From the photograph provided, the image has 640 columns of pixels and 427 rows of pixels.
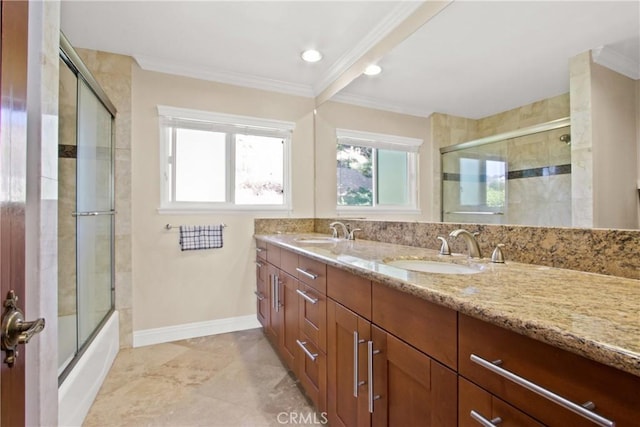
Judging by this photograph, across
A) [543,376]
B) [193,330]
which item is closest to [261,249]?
[193,330]

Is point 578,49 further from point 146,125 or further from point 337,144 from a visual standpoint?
point 146,125

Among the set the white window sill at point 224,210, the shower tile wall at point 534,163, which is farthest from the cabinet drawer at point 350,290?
the white window sill at point 224,210

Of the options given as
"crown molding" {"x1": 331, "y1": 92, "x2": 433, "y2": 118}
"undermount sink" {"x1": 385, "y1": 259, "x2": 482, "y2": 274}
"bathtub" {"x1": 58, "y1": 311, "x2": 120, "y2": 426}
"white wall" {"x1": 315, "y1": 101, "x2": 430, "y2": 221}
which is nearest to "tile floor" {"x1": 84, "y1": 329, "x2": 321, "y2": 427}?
"bathtub" {"x1": 58, "y1": 311, "x2": 120, "y2": 426}

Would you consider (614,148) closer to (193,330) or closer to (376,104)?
(376,104)

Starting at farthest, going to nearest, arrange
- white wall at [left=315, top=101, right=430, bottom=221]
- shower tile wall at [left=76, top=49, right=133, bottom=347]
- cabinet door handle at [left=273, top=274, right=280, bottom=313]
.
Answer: shower tile wall at [left=76, top=49, right=133, bottom=347] → cabinet door handle at [left=273, top=274, right=280, bottom=313] → white wall at [left=315, top=101, right=430, bottom=221]

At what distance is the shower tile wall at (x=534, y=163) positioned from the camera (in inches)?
41.6

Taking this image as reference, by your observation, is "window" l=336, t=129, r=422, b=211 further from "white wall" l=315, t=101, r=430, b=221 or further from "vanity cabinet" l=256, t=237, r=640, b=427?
"vanity cabinet" l=256, t=237, r=640, b=427

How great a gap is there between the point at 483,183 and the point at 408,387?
3.17 ft

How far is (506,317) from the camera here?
573 millimetres

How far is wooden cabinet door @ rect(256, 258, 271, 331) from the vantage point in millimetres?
2301

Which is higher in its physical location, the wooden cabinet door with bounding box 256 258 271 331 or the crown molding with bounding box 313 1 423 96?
the crown molding with bounding box 313 1 423 96

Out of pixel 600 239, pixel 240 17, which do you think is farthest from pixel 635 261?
pixel 240 17

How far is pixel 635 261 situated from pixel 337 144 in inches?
78.5

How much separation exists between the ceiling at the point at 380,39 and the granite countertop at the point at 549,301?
2.10 feet
